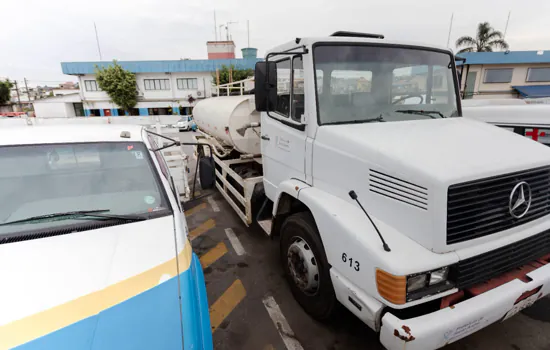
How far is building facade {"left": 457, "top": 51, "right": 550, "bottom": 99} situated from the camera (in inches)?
904

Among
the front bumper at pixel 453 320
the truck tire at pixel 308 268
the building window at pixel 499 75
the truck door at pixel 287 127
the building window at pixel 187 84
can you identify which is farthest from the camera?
the building window at pixel 187 84

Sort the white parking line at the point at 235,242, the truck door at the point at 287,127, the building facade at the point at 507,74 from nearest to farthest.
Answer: the truck door at the point at 287,127 → the white parking line at the point at 235,242 → the building facade at the point at 507,74

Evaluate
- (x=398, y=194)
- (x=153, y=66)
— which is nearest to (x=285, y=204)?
(x=398, y=194)

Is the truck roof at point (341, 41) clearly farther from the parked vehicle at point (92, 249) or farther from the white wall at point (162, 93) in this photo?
the white wall at point (162, 93)

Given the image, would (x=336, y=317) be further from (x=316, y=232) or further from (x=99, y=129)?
(x=99, y=129)

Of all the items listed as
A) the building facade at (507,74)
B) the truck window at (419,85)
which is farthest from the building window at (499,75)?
the truck window at (419,85)

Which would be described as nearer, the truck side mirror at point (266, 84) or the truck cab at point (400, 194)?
the truck cab at point (400, 194)

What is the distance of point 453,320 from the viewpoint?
1.87 meters

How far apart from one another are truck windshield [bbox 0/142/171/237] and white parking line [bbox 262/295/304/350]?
165 centimetres

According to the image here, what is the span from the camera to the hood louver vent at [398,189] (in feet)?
6.51

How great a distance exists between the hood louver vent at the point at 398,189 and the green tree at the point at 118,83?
36468mm

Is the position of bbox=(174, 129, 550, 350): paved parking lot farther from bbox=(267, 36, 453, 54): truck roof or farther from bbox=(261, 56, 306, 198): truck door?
bbox=(267, 36, 453, 54): truck roof

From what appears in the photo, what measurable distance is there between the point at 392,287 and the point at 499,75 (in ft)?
98.2

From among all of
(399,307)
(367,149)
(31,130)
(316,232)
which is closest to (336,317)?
(316,232)
